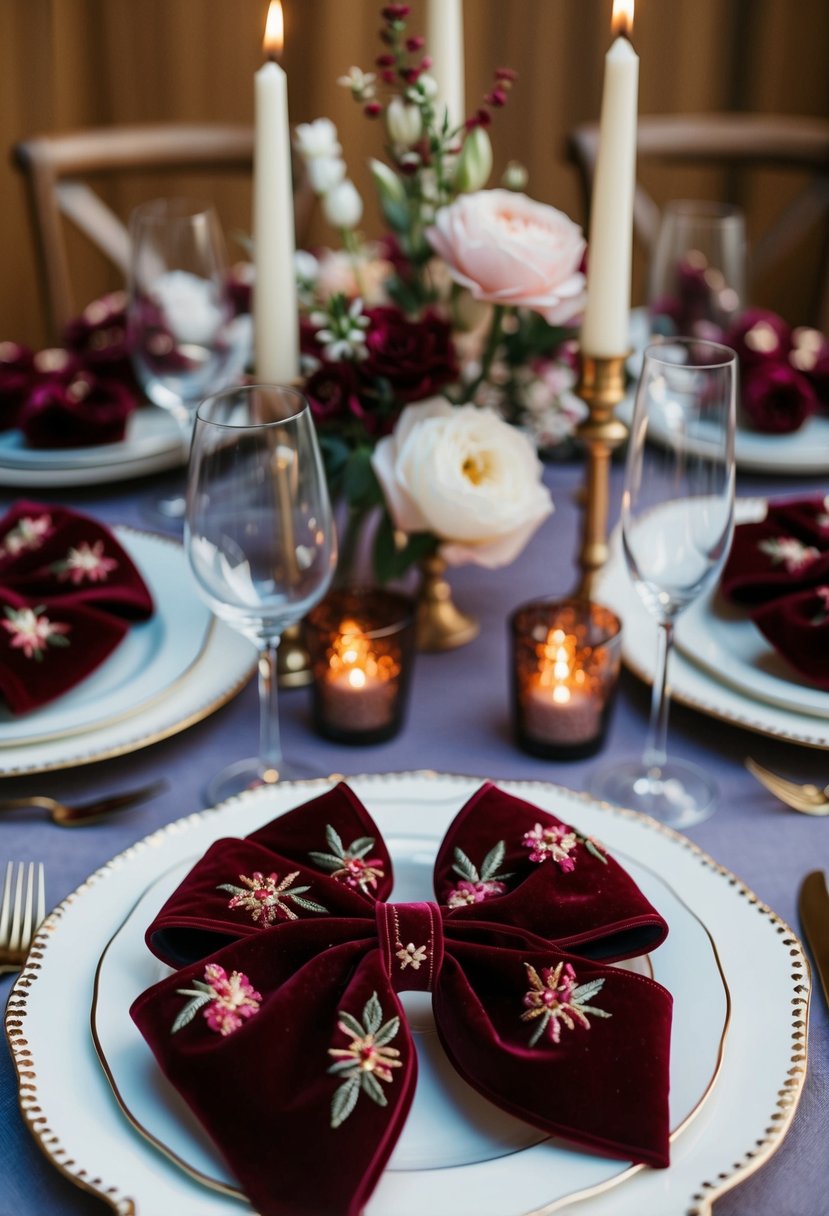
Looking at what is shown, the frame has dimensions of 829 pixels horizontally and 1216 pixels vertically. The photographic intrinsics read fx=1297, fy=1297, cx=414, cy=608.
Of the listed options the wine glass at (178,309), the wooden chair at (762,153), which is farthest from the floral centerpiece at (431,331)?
the wooden chair at (762,153)

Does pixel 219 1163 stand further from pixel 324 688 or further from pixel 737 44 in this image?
pixel 737 44

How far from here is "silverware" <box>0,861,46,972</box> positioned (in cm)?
68

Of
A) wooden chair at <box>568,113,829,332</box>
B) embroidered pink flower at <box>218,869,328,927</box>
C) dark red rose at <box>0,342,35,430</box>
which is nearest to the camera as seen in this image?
embroidered pink flower at <box>218,869,328,927</box>

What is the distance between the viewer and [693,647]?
943 millimetres

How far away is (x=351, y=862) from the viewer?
646 millimetres

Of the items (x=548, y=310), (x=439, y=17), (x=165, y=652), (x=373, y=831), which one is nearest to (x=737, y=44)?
(x=439, y=17)

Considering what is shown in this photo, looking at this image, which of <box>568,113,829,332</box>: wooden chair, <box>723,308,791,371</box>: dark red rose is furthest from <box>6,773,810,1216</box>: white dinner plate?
<box>568,113,829,332</box>: wooden chair

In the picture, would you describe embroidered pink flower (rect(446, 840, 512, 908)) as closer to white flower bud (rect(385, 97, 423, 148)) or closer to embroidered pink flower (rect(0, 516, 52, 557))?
embroidered pink flower (rect(0, 516, 52, 557))

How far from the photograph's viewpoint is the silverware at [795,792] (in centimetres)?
82

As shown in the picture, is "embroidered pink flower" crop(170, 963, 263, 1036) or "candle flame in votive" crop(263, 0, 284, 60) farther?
"candle flame in votive" crop(263, 0, 284, 60)

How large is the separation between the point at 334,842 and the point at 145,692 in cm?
29

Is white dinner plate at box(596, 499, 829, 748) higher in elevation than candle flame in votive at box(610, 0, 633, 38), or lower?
lower

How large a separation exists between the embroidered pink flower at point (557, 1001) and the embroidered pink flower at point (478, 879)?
0.07m

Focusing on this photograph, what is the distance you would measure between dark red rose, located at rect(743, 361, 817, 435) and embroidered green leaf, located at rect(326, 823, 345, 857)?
797 mm
